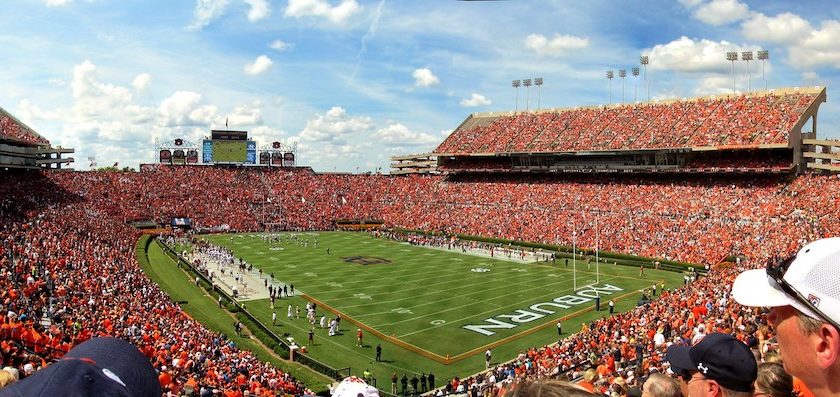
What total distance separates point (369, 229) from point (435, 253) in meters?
21.9

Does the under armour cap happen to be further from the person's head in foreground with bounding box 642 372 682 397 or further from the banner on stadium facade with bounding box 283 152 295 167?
the banner on stadium facade with bounding box 283 152 295 167

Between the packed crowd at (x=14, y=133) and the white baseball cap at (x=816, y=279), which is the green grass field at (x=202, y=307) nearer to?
the packed crowd at (x=14, y=133)

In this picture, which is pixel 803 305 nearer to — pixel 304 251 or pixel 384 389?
pixel 384 389

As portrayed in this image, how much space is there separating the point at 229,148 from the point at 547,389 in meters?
90.5

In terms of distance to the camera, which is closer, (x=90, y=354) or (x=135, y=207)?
(x=90, y=354)

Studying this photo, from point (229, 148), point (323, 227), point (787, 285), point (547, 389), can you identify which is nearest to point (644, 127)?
point (323, 227)

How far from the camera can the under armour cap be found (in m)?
3.53

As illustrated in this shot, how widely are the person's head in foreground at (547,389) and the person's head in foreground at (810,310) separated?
1130mm

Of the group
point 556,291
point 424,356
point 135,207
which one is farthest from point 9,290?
point 135,207

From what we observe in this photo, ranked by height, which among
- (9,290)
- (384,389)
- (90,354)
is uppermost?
(90,354)

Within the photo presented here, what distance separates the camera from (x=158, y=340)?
60.2 ft

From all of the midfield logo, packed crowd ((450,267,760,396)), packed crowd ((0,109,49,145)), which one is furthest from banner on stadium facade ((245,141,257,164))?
packed crowd ((450,267,760,396))

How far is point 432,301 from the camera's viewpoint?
32.7m

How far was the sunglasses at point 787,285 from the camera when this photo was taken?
2188 millimetres
